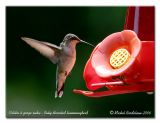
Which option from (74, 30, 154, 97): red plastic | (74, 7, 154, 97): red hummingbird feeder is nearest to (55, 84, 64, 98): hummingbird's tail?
(74, 7, 154, 97): red hummingbird feeder

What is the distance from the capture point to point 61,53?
3600 mm

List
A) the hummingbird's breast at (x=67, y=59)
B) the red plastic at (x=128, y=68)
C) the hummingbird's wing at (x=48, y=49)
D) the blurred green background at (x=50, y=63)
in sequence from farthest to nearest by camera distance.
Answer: the blurred green background at (x=50, y=63) < the hummingbird's breast at (x=67, y=59) < the hummingbird's wing at (x=48, y=49) < the red plastic at (x=128, y=68)

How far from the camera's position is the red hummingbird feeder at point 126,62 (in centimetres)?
237

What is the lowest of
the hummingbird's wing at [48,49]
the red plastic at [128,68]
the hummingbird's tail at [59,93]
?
the hummingbird's tail at [59,93]

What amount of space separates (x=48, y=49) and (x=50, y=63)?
1.11 ft

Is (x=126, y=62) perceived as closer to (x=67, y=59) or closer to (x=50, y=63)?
(x=67, y=59)

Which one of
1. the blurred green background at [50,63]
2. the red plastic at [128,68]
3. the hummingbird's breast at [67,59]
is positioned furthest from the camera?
the blurred green background at [50,63]

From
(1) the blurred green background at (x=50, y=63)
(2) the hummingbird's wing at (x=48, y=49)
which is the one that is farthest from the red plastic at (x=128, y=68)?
(1) the blurred green background at (x=50, y=63)

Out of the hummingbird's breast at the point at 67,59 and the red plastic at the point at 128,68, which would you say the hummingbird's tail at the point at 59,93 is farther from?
the red plastic at the point at 128,68

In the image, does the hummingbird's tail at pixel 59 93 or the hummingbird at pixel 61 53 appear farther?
the hummingbird's tail at pixel 59 93

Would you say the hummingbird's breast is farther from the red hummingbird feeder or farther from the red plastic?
the red plastic

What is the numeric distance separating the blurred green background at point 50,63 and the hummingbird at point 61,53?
50 mm

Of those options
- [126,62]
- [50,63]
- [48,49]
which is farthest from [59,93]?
[126,62]

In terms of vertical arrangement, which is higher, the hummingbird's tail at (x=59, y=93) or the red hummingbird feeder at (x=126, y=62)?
the red hummingbird feeder at (x=126, y=62)
